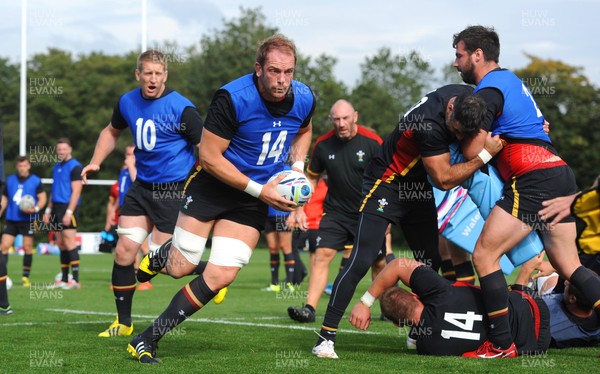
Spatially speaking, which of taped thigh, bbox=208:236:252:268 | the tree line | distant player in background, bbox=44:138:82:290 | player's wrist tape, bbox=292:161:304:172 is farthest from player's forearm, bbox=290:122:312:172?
the tree line

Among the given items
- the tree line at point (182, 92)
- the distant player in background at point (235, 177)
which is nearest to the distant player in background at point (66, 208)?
the distant player in background at point (235, 177)

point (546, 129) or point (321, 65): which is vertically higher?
point (321, 65)

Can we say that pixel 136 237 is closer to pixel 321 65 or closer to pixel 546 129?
pixel 546 129

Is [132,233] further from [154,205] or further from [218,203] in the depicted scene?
[218,203]

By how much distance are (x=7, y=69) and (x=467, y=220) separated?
5954 cm

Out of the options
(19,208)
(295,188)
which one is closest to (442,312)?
(295,188)

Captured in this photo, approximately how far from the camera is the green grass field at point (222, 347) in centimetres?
607

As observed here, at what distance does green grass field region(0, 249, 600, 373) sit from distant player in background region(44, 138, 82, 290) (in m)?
3.72

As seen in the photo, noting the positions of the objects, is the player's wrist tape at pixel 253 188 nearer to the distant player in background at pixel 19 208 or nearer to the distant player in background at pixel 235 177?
the distant player in background at pixel 235 177

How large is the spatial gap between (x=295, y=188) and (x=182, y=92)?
53.6 metres

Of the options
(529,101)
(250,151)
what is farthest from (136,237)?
(529,101)

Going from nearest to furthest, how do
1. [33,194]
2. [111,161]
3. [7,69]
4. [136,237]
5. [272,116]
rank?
[272,116], [136,237], [33,194], [111,161], [7,69]

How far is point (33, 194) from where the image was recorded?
58.4ft

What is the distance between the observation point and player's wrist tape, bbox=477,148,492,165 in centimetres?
645
